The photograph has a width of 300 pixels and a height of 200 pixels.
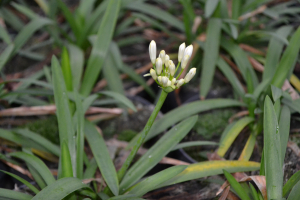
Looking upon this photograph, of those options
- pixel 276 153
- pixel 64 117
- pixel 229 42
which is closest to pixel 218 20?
pixel 229 42

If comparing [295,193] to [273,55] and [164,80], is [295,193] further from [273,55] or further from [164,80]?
[273,55]

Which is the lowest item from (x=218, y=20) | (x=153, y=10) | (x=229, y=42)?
(x=229, y=42)

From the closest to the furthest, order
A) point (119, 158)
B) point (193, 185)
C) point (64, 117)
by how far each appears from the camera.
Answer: point (64, 117) → point (193, 185) → point (119, 158)

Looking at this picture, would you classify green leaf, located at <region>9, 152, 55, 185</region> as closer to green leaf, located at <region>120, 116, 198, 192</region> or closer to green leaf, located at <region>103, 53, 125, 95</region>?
green leaf, located at <region>120, 116, 198, 192</region>

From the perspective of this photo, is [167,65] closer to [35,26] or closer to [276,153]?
[276,153]

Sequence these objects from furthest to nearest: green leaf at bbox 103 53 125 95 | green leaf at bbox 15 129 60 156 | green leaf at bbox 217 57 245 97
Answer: green leaf at bbox 103 53 125 95 < green leaf at bbox 217 57 245 97 < green leaf at bbox 15 129 60 156

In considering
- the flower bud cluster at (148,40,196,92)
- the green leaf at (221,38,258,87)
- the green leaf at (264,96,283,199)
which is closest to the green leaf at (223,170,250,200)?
the green leaf at (264,96,283,199)

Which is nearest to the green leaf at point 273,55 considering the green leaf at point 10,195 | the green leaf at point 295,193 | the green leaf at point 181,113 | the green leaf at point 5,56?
the green leaf at point 181,113

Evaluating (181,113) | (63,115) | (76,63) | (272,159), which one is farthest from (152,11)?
(272,159)
